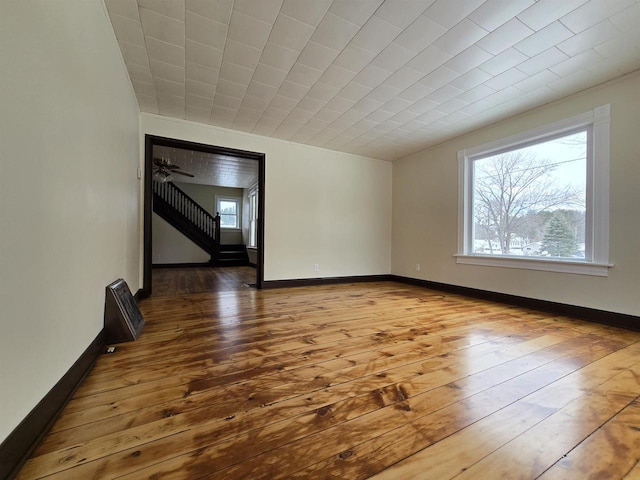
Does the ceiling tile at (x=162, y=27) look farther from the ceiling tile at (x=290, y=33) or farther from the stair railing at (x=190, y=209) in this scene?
the stair railing at (x=190, y=209)

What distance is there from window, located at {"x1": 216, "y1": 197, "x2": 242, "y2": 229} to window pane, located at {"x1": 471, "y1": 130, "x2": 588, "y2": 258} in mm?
7696

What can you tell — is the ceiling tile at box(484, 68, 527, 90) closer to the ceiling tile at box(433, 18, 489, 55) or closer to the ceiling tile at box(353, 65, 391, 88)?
the ceiling tile at box(433, 18, 489, 55)

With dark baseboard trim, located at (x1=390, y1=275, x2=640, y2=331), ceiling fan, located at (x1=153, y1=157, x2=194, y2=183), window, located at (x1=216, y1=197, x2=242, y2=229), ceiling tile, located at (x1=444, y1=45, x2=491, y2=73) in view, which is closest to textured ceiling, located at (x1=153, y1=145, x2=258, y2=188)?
ceiling fan, located at (x1=153, y1=157, x2=194, y2=183)

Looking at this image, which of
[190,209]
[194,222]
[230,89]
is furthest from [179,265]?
[230,89]

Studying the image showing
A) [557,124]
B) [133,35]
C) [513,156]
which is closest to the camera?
[133,35]

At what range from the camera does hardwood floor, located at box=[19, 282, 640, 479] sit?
3.05 ft

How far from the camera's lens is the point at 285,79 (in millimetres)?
2730

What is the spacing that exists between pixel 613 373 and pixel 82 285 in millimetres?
3165

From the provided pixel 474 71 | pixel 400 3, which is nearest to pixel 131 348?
pixel 400 3

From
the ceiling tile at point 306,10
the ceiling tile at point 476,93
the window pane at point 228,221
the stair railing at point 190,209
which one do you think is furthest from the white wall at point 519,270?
the window pane at point 228,221

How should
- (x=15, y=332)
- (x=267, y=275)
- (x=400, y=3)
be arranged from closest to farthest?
(x=15, y=332), (x=400, y=3), (x=267, y=275)

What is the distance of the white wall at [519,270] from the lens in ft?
8.38

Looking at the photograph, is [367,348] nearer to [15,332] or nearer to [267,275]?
[15,332]

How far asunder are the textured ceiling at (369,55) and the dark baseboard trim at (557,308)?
232 cm
